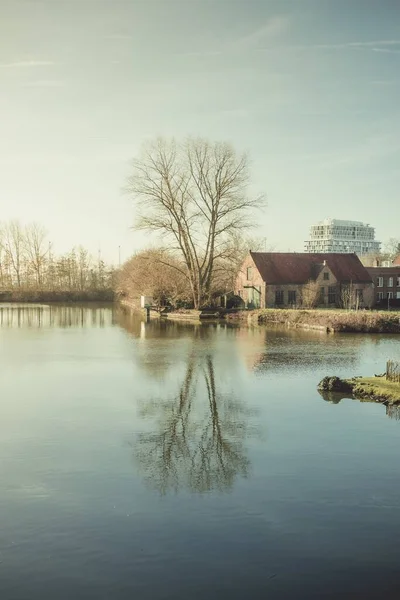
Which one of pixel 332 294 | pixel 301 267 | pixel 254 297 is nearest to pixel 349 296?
pixel 332 294

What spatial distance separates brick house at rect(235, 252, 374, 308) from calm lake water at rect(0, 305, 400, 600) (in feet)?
108

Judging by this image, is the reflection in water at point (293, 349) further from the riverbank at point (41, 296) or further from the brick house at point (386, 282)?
the riverbank at point (41, 296)

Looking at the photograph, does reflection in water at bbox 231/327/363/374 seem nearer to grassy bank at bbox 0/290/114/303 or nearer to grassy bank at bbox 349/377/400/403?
grassy bank at bbox 349/377/400/403

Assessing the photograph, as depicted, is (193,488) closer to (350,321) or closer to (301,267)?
(350,321)

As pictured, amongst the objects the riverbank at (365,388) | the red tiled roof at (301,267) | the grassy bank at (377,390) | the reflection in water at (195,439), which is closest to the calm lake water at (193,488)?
the reflection in water at (195,439)

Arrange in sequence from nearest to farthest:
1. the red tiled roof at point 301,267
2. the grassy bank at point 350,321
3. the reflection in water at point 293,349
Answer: the reflection in water at point 293,349 < the grassy bank at point 350,321 < the red tiled roof at point 301,267

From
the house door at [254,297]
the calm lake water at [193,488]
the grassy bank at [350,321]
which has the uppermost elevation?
the house door at [254,297]

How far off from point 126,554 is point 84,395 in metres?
10.5

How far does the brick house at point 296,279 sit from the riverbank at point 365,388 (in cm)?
3417

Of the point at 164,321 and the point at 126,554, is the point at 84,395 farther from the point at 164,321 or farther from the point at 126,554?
the point at 164,321

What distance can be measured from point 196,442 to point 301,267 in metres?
45.1

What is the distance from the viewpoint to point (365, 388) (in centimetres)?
1939

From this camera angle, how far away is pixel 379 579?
811 centimetres

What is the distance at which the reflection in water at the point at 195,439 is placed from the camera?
38.4 ft
